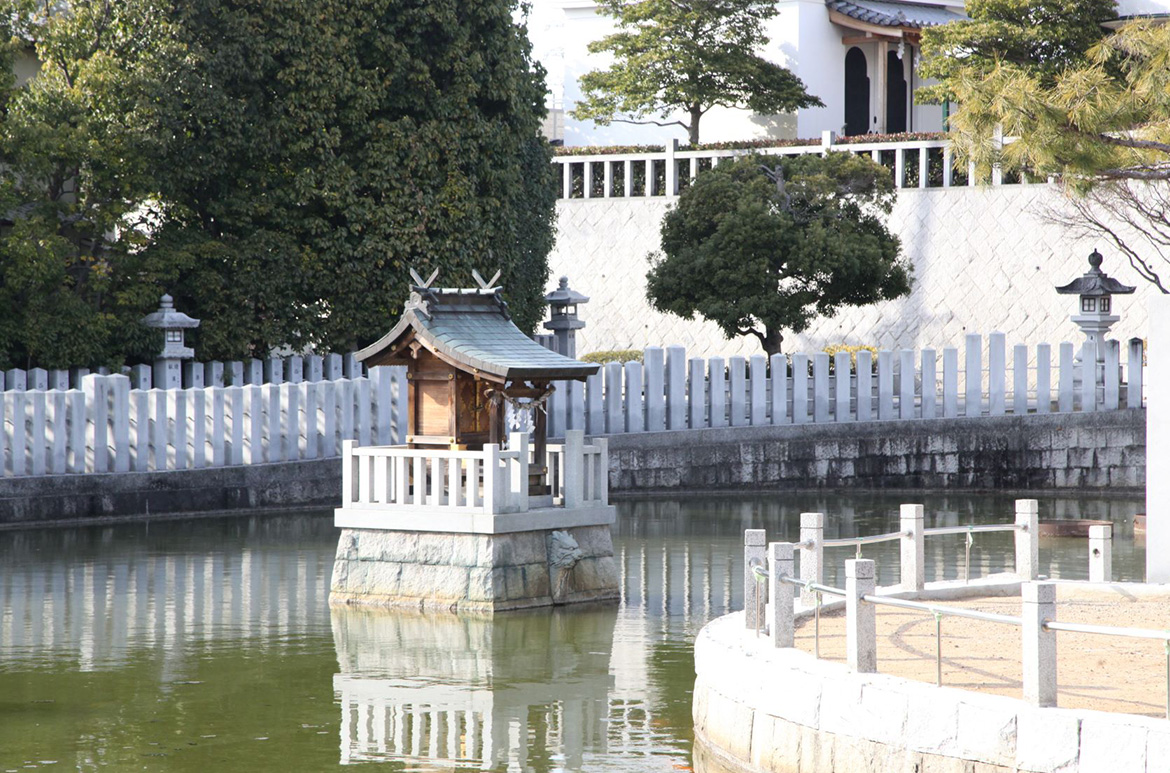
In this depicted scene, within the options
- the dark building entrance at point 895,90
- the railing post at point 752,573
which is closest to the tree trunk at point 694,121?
the dark building entrance at point 895,90

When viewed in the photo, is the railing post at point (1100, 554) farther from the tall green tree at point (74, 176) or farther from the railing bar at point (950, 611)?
the tall green tree at point (74, 176)

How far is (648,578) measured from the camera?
49.3ft

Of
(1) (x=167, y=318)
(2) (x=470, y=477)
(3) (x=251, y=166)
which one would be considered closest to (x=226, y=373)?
(1) (x=167, y=318)

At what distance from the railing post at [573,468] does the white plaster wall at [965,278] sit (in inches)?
660

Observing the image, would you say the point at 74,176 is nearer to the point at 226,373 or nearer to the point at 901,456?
the point at 226,373

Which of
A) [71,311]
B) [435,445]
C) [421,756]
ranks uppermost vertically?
[71,311]

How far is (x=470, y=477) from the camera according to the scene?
12812 mm

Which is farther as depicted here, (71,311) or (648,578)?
(71,311)

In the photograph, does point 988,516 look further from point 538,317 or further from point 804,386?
point 538,317

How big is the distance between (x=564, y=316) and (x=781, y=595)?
50.0 ft

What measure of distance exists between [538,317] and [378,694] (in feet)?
51.3

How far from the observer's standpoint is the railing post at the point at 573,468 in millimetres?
13320

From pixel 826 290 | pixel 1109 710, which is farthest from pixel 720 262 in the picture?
pixel 1109 710

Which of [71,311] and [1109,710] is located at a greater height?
[71,311]
